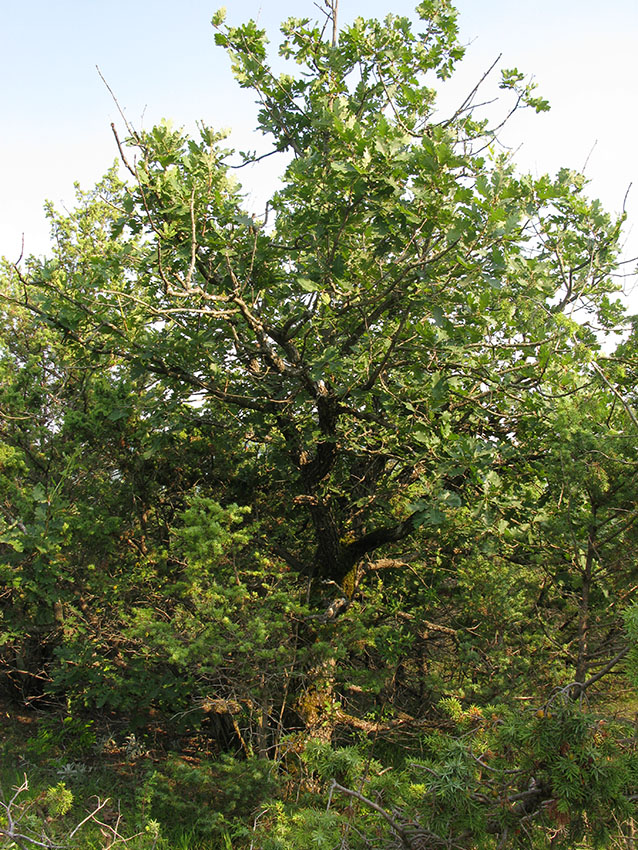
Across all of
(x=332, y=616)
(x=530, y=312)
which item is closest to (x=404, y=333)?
(x=530, y=312)

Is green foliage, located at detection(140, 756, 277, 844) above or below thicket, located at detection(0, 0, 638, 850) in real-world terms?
below

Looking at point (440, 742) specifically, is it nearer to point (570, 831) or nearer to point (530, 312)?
point (570, 831)

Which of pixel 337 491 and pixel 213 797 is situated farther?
pixel 337 491

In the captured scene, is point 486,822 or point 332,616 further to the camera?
point 332,616

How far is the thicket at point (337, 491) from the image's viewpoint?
3.69m

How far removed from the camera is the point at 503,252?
4340 millimetres

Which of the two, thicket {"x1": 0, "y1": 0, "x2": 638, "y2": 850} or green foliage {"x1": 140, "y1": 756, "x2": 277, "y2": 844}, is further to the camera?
green foliage {"x1": 140, "y1": 756, "x2": 277, "y2": 844}

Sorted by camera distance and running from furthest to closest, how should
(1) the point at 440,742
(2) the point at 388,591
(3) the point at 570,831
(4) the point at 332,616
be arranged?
(2) the point at 388,591, (4) the point at 332,616, (1) the point at 440,742, (3) the point at 570,831

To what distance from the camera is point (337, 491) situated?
6.61 m

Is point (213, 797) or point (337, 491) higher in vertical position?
point (337, 491)

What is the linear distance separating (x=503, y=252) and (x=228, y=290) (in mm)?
2275

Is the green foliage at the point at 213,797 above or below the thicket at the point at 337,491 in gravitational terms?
below

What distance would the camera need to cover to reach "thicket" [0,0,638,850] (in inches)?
145

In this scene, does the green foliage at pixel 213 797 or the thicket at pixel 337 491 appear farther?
the green foliage at pixel 213 797
